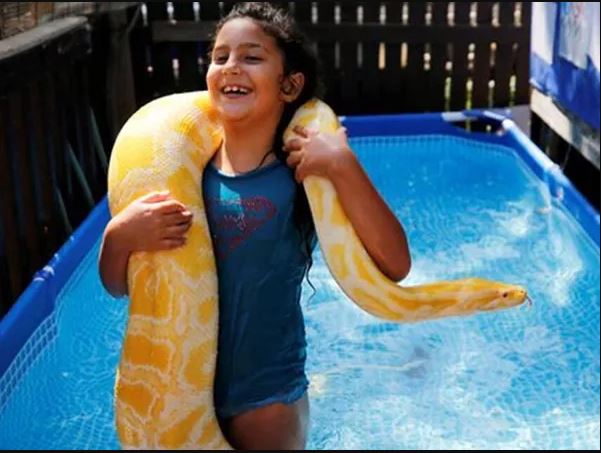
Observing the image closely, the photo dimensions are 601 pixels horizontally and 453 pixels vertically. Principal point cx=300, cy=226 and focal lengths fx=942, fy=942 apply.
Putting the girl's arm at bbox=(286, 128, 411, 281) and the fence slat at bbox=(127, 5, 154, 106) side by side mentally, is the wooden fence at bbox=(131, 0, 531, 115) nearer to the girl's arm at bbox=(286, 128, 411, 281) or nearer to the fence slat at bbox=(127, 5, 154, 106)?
the fence slat at bbox=(127, 5, 154, 106)

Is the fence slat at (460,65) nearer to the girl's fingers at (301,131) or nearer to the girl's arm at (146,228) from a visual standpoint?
the girl's fingers at (301,131)

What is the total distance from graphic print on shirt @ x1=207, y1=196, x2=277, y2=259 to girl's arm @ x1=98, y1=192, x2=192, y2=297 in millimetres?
75

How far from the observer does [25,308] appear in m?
4.51

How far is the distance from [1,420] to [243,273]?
7.94 feet

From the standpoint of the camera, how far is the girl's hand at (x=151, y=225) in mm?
2100

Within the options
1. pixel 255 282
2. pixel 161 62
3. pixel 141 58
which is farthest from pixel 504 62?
pixel 255 282

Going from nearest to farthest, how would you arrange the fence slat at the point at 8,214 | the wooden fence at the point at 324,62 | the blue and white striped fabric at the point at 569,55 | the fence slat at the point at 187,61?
the fence slat at the point at 8,214
the blue and white striped fabric at the point at 569,55
the wooden fence at the point at 324,62
the fence slat at the point at 187,61

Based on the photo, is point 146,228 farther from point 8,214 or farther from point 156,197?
point 8,214

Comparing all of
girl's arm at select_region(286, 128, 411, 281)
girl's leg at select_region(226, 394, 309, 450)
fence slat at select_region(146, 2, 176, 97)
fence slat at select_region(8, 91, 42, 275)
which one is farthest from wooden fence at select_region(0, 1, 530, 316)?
girl's arm at select_region(286, 128, 411, 281)

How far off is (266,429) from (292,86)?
806mm

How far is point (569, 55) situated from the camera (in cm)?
638

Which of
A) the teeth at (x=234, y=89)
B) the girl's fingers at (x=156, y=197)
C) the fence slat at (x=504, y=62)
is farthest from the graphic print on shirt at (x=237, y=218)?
the fence slat at (x=504, y=62)

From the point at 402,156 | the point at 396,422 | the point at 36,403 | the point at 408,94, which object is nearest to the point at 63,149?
the point at 36,403

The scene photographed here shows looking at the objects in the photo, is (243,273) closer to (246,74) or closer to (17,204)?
(246,74)
